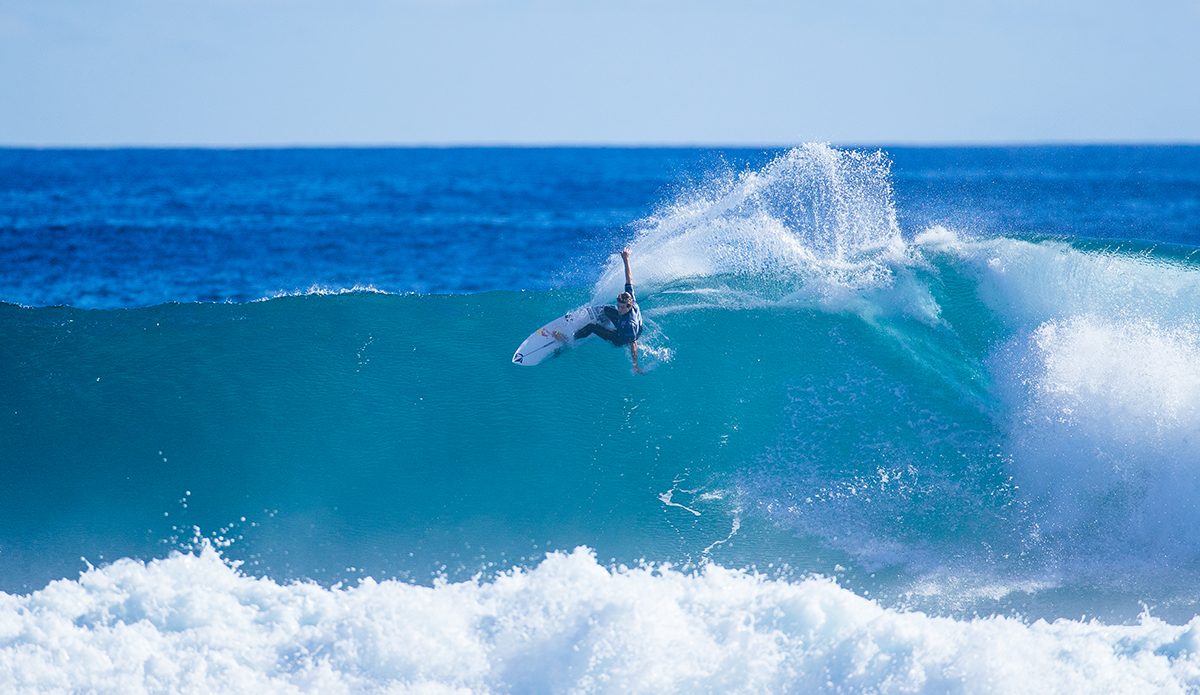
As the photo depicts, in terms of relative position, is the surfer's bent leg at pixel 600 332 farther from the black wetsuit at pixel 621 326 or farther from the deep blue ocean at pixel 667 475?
the deep blue ocean at pixel 667 475

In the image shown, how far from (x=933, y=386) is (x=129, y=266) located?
648 inches

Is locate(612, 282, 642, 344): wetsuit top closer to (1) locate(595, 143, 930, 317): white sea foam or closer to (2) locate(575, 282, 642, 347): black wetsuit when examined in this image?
(2) locate(575, 282, 642, 347): black wetsuit

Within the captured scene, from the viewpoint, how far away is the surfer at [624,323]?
25.0 ft

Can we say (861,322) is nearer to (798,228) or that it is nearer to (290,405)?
(798,228)

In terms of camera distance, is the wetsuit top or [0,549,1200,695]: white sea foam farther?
the wetsuit top

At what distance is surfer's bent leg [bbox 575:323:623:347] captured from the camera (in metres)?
7.95

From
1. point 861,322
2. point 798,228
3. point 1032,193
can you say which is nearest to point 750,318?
point 861,322

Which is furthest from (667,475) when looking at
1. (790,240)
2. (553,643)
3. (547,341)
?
(790,240)

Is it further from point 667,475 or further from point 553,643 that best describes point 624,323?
point 553,643

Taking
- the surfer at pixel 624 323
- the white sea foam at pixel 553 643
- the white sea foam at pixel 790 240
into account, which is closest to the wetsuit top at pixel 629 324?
the surfer at pixel 624 323

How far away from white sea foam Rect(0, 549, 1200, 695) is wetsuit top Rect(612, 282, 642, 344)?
8.23 feet

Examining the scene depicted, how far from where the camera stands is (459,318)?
376 inches

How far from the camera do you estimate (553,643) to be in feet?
17.5

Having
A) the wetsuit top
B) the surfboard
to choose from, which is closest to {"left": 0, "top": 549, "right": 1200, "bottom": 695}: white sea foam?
the wetsuit top
